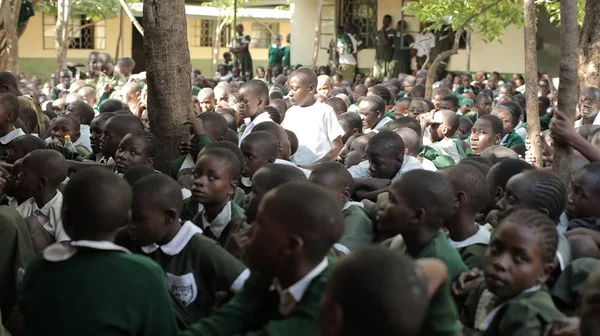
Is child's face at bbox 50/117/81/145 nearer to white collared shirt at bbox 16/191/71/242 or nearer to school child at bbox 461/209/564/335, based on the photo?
white collared shirt at bbox 16/191/71/242

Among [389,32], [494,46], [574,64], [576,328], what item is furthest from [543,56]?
[576,328]

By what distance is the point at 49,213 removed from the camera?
441cm

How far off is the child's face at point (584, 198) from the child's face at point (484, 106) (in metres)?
6.47

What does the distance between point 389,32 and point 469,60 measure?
83.7 inches

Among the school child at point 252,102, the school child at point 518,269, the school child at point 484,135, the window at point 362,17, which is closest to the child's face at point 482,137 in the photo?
the school child at point 484,135

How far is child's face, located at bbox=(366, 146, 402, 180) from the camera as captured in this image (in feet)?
18.1

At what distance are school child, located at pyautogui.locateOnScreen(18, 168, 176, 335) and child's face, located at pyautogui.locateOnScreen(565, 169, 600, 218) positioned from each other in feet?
7.58

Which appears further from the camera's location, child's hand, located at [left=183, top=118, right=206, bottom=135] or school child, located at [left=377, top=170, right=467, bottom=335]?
child's hand, located at [left=183, top=118, right=206, bottom=135]

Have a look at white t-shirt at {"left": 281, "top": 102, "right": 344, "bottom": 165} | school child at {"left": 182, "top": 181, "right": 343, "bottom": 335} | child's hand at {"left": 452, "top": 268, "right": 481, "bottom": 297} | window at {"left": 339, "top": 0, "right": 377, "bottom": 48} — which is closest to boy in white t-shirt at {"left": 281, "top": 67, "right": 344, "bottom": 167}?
white t-shirt at {"left": 281, "top": 102, "right": 344, "bottom": 165}

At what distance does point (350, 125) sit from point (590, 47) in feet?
9.14

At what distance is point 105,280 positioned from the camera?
8.45 feet

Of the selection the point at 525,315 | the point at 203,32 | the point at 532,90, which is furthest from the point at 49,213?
the point at 203,32

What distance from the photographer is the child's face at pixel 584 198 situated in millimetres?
4156

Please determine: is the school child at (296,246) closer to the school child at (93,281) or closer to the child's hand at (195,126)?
the school child at (93,281)
